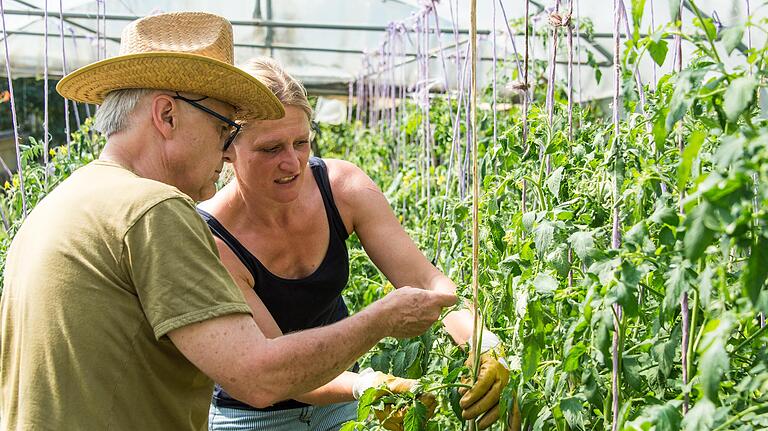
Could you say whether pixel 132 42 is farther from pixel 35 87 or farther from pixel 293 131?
pixel 35 87

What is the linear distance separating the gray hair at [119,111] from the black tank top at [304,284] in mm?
564

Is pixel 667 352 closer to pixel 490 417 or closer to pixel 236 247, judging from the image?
pixel 490 417

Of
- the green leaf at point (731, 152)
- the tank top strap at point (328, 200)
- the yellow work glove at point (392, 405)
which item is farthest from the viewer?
the tank top strap at point (328, 200)

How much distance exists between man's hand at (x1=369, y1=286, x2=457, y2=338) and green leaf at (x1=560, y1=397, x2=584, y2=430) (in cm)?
29

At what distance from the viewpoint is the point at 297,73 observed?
9633 millimetres

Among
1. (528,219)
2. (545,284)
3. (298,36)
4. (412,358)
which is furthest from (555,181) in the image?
(298,36)

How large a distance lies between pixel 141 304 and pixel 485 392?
65cm

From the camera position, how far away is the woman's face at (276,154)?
202cm

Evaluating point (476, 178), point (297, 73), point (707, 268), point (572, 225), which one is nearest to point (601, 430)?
point (572, 225)

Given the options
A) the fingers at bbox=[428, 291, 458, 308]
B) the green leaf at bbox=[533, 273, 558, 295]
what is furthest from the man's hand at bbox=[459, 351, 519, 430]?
the green leaf at bbox=[533, 273, 558, 295]

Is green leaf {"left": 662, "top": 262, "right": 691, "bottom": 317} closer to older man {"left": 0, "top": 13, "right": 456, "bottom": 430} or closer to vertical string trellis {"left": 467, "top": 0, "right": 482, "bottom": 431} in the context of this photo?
vertical string trellis {"left": 467, "top": 0, "right": 482, "bottom": 431}

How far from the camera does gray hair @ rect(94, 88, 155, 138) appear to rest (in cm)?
154

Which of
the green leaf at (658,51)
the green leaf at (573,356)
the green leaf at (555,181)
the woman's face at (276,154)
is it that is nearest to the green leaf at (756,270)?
the green leaf at (658,51)

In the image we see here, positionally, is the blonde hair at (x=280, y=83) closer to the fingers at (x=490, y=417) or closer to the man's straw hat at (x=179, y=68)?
the man's straw hat at (x=179, y=68)
